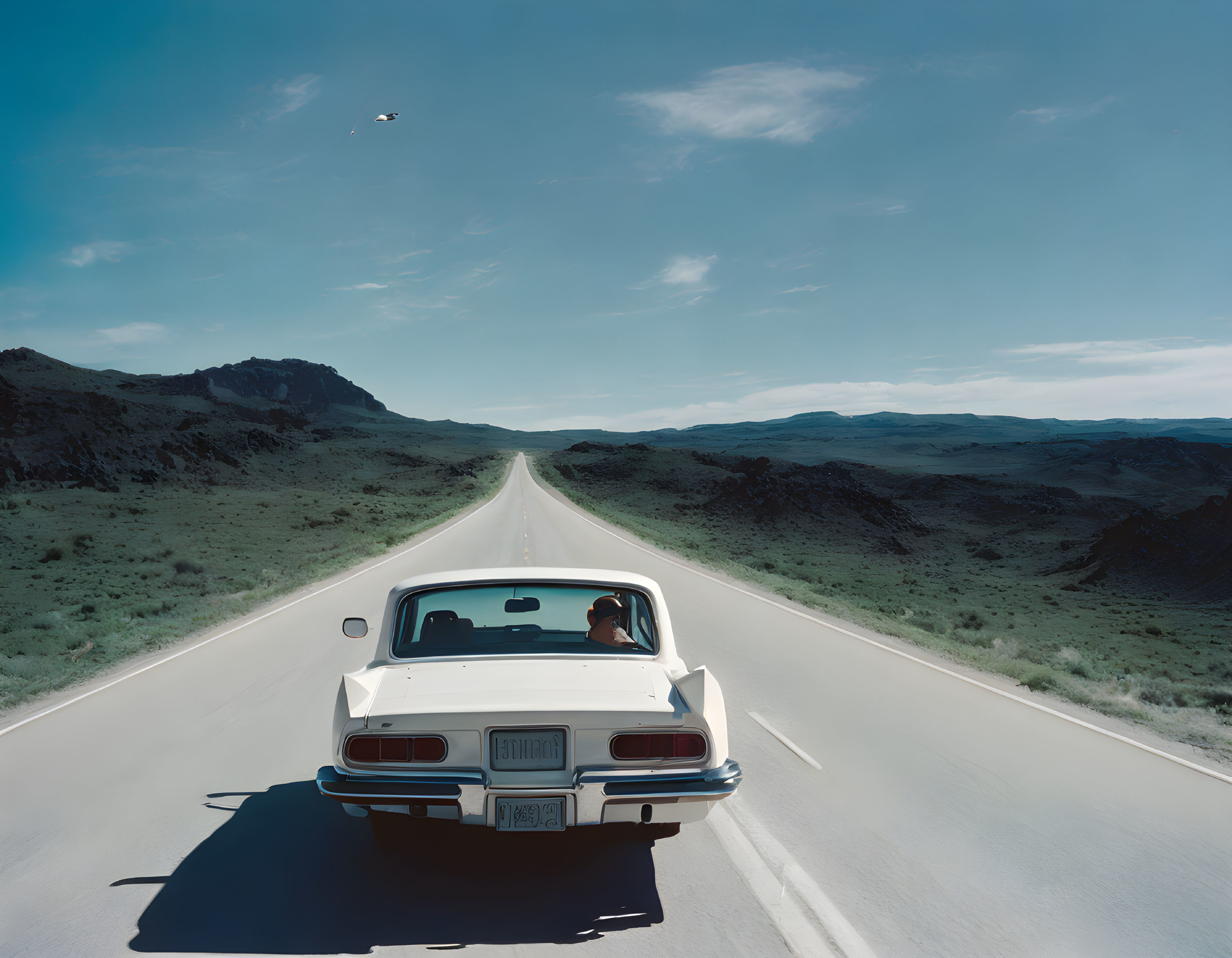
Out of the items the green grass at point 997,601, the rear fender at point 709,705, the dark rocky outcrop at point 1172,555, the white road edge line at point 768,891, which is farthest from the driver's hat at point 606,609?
the dark rocky outcrop at point 1172,555

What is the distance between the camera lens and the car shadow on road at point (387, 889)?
3318 mm

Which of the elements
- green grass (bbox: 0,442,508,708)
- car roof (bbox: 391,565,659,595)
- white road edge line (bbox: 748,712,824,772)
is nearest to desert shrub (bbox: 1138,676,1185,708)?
white road edge line (bbox: 748,712,824,772)

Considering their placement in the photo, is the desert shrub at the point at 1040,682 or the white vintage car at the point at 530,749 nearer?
the white vintage car at the point at 530,749

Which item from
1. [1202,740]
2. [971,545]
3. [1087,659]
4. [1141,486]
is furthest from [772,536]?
[1141,486]

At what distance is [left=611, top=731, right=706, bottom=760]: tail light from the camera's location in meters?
3.42

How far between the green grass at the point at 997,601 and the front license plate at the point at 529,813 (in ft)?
22.5

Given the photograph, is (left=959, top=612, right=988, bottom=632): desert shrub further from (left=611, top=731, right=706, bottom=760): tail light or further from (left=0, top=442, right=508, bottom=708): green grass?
(left=0, top=442, right=508, bottom=708): green grass

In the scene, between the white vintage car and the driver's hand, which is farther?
the driver's hand

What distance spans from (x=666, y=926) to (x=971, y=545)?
45631 millimetres

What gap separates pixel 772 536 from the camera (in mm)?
42281

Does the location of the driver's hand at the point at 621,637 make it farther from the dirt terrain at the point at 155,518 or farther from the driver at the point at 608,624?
the dirt terrain at the point at 155,518

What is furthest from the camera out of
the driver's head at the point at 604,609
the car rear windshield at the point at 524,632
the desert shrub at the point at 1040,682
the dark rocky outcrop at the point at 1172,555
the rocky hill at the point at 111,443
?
the rocky hill at the point at 111,443

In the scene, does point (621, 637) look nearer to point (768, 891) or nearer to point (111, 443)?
point (768, 891)

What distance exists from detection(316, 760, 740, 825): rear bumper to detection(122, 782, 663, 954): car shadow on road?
0.55m
